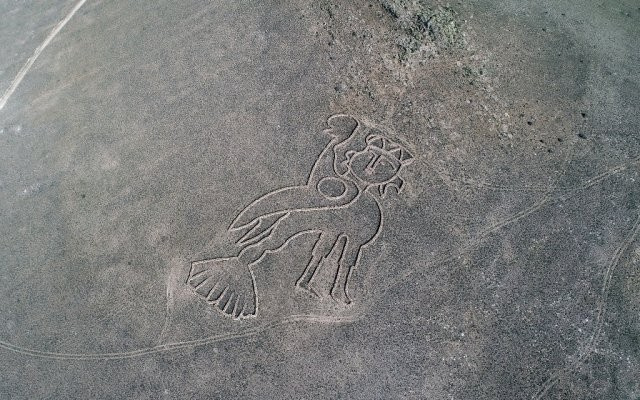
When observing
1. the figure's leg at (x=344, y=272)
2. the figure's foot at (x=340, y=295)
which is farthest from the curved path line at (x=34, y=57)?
the figure's foot at (x=340, y=295)

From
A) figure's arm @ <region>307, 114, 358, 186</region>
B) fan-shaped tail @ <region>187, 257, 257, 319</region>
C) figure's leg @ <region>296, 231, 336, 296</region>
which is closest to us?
fan-shaped tail @ <region>187, 257, 257, 319</region>

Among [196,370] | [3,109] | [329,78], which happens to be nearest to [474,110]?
[329,78]

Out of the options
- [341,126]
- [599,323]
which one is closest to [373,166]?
[341,126]

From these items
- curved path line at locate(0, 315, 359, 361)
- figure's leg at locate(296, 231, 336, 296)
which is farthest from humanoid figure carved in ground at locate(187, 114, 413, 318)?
curved path line at locate(0, 315, 359, 361)

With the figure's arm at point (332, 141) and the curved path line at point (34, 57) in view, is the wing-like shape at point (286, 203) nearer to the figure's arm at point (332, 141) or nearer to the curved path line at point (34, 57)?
the figure's arm at point (332, 141)

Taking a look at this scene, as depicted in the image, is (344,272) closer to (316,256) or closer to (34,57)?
(316,256)

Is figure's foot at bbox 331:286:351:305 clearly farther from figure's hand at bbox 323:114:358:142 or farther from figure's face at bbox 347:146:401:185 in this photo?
figure's hand at bbox 323:114:358:142

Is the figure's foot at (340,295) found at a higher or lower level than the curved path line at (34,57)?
lower

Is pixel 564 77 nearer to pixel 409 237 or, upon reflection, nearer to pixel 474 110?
pixel 474 110
